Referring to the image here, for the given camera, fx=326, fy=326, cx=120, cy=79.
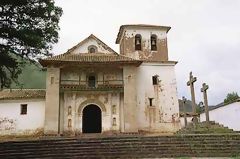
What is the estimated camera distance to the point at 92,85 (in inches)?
1019

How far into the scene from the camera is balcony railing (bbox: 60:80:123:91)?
80.7ft

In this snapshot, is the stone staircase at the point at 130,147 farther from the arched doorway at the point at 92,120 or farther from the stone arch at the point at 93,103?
the arched doorway at the point at 92,120

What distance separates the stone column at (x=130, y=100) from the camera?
77.9 feet

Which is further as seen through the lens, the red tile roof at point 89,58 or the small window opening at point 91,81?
the small window opening at point 91,81

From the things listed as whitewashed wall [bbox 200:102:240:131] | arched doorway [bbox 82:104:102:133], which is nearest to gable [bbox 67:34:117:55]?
arched doorway [bbox 82:104:102:133]

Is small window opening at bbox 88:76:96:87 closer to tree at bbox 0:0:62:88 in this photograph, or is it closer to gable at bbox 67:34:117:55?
gable at bbox 67:34:117:55

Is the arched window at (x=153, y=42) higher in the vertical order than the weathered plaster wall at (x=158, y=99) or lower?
higher

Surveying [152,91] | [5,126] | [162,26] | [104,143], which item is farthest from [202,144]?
[5,126]

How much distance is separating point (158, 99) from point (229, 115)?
591cm

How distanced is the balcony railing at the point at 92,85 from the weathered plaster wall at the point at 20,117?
2.39 metres

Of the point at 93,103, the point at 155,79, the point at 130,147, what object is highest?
the point at 155,79

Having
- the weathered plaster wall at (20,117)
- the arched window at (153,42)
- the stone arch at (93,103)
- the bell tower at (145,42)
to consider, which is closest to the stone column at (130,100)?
the stone arch at (93,103)

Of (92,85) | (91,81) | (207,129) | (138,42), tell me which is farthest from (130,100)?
(207,129)

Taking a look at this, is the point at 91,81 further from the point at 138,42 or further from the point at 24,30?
the point at 24,30
